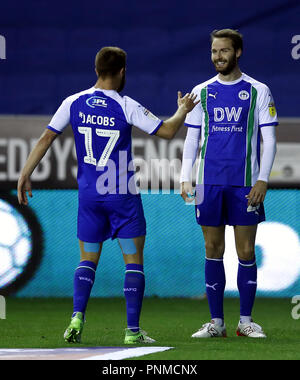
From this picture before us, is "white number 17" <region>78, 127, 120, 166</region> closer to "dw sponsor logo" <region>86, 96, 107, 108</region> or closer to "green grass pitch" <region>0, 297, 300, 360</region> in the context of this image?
"dw sponsor logo" <region>86, 96, 107, 108</region>

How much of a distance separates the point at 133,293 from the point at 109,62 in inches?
46.8

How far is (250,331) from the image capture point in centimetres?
546

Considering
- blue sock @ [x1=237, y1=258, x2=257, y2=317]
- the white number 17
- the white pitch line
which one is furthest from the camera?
blue sock @ [x1=237, y1=258, x2=257, y2=317]

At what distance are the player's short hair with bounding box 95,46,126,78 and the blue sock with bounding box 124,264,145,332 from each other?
1.00 m

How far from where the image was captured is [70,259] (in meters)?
8.33

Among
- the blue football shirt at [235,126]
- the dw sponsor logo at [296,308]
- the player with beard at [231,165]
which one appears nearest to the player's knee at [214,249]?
the player with beard at [231,165]

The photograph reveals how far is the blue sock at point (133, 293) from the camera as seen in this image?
499cm

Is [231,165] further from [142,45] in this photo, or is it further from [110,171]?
[142,45]

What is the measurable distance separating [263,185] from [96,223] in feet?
3.20

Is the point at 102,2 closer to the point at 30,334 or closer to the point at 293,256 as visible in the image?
the point at 293,256

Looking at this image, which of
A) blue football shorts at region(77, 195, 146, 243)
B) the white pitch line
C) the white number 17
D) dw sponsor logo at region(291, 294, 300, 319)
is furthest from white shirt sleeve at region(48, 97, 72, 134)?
dw sponsor logo at region(291, 294, 300, 319)

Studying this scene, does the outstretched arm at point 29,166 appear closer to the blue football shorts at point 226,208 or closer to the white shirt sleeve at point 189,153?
the white shirt sleeve at point 189,153

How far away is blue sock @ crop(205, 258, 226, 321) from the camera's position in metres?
5.54

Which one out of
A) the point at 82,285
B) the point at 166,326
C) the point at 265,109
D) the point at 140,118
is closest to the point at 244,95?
the point at 265,109
